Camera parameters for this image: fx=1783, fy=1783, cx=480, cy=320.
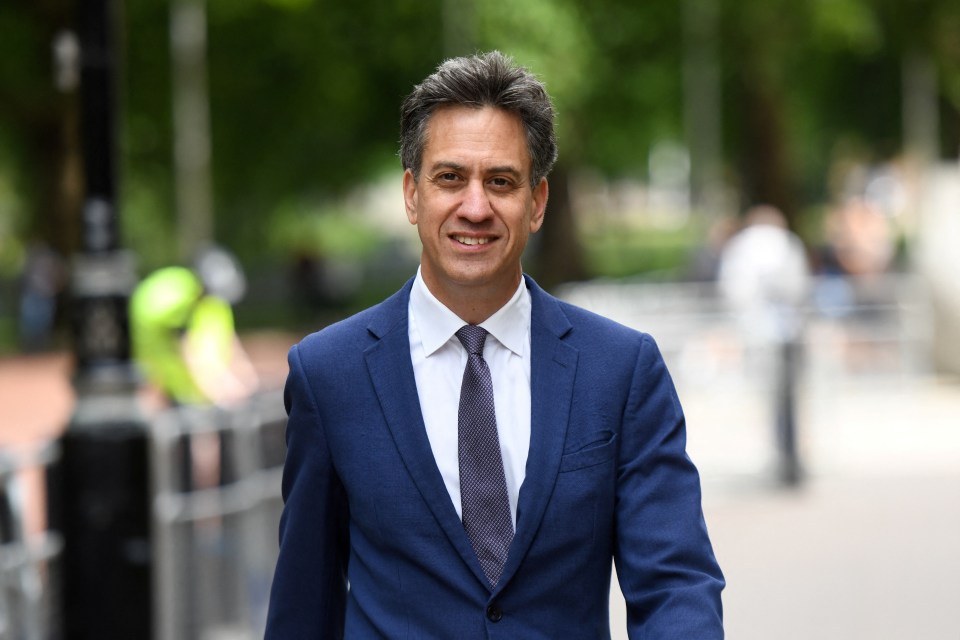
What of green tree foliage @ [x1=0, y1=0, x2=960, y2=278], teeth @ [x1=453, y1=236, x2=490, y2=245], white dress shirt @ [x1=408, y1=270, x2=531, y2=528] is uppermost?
green tree foliage @ [x1=0, y1=0, x2=960, y2=278]

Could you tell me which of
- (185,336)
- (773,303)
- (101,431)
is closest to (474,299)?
(101,431)

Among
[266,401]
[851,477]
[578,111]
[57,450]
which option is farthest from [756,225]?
[578,111]

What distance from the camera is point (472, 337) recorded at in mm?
2732

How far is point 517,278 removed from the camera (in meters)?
2.77

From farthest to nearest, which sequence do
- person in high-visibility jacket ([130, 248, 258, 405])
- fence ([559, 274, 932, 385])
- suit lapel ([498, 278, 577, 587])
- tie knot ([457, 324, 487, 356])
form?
1. fence ([559, 274, 932, 385])
2. person in high-visibility jacket ([130, 248, 258, 405])
3. tie knot ([457, 324, 487, 356])
4. suit lapel ([498, 278, 577, 587])

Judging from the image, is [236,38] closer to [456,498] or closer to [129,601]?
[129,601]

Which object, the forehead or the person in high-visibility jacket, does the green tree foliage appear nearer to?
the person in high-visibility jacket

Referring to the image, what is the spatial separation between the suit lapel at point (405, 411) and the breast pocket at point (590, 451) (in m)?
0.19

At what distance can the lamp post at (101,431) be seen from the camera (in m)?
6.31

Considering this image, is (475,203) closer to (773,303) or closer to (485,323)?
(485,323)

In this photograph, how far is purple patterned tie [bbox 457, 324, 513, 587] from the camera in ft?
8.70

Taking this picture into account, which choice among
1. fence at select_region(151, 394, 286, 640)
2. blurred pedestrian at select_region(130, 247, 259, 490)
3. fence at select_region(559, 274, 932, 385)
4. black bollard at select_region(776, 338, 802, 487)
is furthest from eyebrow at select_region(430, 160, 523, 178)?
fence at select_region(559, 274, 932, 385)

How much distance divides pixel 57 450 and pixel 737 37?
88.8 feet

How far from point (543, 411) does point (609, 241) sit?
59330 mm
